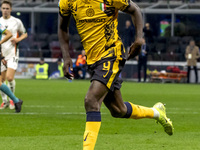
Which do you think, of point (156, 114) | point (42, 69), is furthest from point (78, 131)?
point (42, 69)

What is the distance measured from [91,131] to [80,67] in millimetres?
23540

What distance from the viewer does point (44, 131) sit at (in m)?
8.94

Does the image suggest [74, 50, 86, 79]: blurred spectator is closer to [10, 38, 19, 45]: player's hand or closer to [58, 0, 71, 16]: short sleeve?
[10, 38, 19, 45]: player's hand

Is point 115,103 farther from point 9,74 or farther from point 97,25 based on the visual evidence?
point 9,74

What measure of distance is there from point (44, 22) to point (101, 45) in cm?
2863

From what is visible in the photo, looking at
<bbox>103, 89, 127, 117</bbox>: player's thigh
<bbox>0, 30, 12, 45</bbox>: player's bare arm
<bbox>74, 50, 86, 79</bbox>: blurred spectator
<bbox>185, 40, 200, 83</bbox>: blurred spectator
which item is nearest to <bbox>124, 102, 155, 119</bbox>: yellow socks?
<bbox>103, 89, 127, 117</bbox>: player's thigh

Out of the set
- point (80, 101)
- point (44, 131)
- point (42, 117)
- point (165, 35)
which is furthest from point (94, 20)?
point (165, 35)

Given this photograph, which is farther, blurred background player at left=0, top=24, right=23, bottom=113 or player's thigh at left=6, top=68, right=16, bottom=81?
player's thigh at left=6, top=68, right=16, bottom=81

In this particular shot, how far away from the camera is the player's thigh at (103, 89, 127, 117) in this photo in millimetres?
6676

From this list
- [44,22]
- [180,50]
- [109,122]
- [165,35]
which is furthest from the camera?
[44,22]

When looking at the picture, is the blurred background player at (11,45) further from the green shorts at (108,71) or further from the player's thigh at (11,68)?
the green shorts at (108,71)

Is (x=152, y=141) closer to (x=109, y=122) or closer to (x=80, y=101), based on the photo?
(x=109, y=122)

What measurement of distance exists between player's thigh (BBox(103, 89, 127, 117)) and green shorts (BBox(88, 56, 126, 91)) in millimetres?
136

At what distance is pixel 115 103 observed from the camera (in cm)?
676
